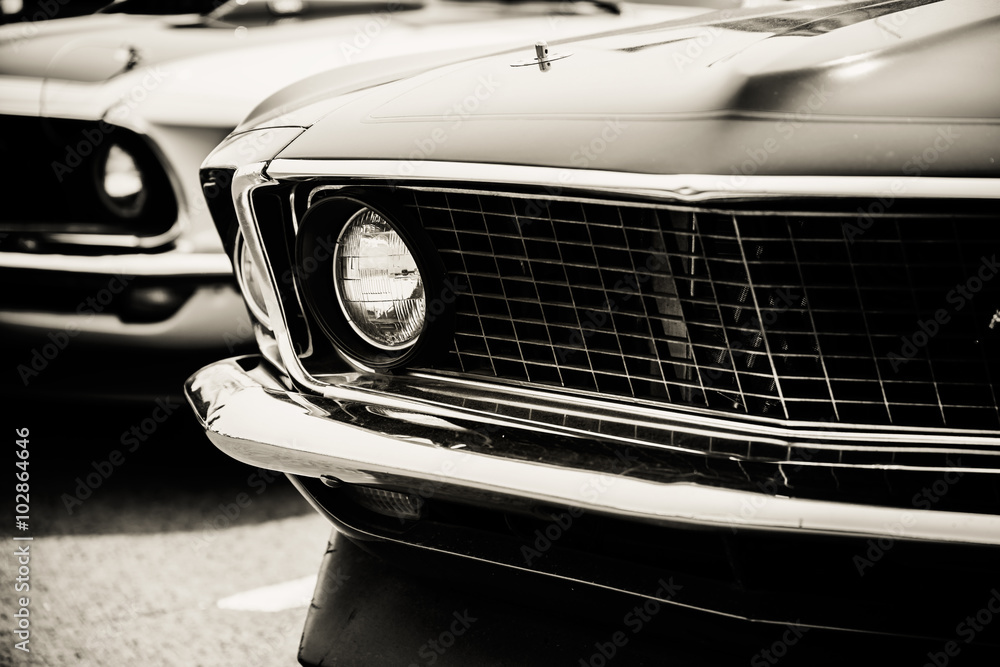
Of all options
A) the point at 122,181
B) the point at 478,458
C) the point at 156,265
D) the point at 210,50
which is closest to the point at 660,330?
the point at 478,458

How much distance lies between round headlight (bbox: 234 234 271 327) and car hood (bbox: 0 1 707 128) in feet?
2.85

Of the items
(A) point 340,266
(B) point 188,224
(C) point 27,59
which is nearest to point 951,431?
(A) point 340,266

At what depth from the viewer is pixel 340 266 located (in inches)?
65.1

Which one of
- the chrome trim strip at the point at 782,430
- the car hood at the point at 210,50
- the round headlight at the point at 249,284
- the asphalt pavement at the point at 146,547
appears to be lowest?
the asphalt pavement at the point at 146,547

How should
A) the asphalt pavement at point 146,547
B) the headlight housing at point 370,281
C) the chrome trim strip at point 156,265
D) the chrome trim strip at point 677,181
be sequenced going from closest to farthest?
1. the chrome trim strip at point 677,181
2. the headlight housing at point 370,281
3. the asphalt pavement at point 146,547
4. the chrome trim strip at point 156,265

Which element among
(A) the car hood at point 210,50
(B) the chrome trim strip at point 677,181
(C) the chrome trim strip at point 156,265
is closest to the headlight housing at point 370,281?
(B) the chrome trim strip at point 677,181

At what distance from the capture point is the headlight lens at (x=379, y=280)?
1.60 metres

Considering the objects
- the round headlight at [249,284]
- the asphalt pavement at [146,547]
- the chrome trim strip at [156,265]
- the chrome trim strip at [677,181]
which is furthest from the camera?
the chrome trim strip at [156,265]

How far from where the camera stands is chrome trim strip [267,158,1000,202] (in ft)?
3.84

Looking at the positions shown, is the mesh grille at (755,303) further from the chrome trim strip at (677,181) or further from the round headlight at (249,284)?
the round headlight at (249,284)

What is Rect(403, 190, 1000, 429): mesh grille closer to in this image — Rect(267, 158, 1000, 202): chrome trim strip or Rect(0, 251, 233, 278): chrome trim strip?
Rect(267, 158, 1000, 202): chrome trim strip

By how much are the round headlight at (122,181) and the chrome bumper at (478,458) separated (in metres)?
1.00

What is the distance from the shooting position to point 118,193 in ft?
8.71

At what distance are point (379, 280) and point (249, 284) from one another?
16.3 inches
